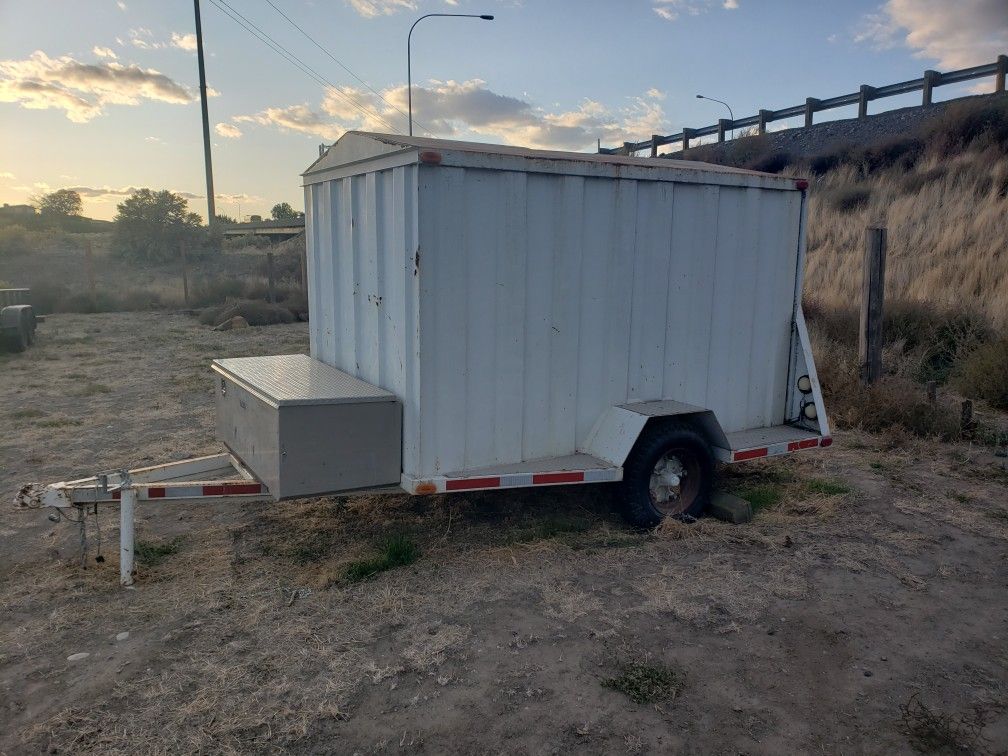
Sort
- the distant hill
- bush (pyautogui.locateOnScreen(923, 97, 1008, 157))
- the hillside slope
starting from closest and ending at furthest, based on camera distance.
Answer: the hillside slope, bush (pyautogui.locateOnScreen(923, 97, 1008, 157)), the distant hill

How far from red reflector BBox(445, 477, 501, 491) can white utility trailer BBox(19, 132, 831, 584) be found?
1 centimetres

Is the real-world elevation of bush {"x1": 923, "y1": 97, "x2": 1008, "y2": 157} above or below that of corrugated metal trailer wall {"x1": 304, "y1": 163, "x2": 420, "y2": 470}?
above

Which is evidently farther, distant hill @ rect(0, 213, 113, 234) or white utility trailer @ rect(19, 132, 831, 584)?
distant hill @ rect(0, 213, 113, 234)

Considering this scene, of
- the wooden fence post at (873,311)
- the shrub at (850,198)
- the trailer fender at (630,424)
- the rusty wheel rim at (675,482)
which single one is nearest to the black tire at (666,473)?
the rusty wheel rim at (675,482)

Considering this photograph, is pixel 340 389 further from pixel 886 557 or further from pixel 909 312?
pixel 909 312

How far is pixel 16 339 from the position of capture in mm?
13328

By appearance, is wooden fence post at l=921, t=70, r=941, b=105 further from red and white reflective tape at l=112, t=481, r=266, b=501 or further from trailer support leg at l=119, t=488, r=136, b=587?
trailer support leg at l=119, t=488, r=136, b=587

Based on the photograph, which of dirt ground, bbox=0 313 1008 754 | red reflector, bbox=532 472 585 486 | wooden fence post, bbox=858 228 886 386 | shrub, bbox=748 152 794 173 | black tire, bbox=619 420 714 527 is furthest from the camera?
shrub, bbox=748 152 794 173

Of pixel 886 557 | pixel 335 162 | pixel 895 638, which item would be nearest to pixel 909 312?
pixel 886 557

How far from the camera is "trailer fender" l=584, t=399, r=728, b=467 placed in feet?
15.9

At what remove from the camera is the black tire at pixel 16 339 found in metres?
13.2

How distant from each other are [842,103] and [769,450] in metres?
24.1

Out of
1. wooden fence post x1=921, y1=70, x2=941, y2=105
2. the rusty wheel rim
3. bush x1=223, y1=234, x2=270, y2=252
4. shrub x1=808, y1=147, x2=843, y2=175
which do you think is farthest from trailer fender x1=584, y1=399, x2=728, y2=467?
bush x1=223, y1=234, x2=270, y2=252

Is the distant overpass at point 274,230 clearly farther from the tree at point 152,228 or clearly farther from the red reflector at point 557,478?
the red reflector at point 557,478
